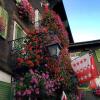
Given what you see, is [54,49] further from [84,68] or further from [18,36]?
[84,68]

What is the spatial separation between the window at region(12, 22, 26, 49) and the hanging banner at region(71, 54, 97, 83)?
3.60m

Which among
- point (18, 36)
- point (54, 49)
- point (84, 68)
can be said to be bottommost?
point (54, 49)

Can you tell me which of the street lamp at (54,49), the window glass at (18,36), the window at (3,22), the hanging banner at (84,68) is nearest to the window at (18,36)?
the window glass at (18,36)

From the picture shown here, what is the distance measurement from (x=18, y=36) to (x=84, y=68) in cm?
445

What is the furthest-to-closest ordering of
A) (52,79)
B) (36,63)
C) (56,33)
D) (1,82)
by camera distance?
(56,33)
(52,79)
(36,63)
(1,82)

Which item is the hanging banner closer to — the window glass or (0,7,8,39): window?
the window glass

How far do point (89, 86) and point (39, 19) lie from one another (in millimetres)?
7082

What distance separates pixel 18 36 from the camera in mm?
11312

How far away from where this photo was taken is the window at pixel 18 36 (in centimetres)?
1048

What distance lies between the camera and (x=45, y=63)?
1128 cm

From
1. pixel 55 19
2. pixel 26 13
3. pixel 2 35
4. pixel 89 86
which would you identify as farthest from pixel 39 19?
pixel 89 86

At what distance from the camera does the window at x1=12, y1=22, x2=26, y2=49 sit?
10484 mm

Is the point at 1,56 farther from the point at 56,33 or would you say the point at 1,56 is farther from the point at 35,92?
the point at 56,33

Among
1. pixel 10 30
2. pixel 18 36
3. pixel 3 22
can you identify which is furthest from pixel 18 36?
pixel 3 22
